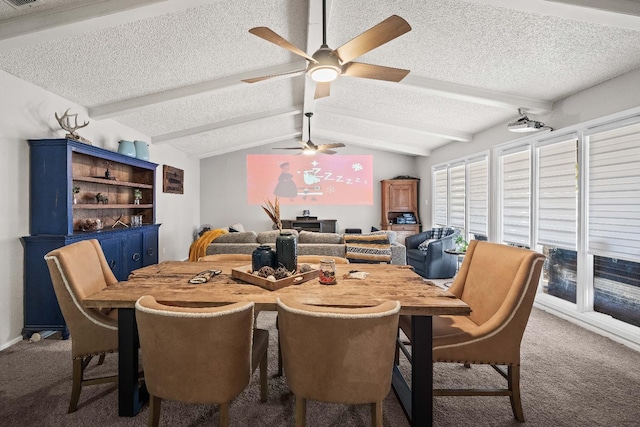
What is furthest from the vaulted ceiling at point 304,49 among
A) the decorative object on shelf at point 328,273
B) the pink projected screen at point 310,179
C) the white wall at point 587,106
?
the pink projected screen at point 310,179

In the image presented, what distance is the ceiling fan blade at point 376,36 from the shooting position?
1676 mm

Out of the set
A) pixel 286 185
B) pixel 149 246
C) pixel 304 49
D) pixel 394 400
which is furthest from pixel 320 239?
pixel 286 185

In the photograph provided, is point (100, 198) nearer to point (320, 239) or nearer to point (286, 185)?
point (320, 239)

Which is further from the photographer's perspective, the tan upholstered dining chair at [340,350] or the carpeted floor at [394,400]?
the carpeted floor at [394,400]

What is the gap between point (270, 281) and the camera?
1.71 meters

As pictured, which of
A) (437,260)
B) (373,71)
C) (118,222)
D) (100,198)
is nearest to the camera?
(373,71)

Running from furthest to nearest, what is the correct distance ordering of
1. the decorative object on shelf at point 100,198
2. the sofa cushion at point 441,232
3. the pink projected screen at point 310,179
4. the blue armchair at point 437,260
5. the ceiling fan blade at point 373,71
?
the pink projected screen at point 310,179
the sofa cushion at point 441,232
the blue armchair at point 437,260
the decorative object on shelf at point 100,198
the ceiling fan blade at point 373,71

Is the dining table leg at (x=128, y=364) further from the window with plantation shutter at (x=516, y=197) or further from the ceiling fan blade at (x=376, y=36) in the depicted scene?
the window with plantation shutter at (x=516, y=197)

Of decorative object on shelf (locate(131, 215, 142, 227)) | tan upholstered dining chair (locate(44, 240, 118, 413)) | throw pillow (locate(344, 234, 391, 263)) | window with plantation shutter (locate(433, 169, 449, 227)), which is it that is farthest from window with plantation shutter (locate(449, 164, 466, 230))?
tan upholstered dining chair (locate(44, 240, 118, 413))

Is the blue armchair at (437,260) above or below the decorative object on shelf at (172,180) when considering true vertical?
below

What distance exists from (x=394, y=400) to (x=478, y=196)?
4.27m

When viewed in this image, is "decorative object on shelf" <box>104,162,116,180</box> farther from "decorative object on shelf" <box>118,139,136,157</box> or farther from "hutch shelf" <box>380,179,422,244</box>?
"hutch shelf" <box>380,179,422,244</box>

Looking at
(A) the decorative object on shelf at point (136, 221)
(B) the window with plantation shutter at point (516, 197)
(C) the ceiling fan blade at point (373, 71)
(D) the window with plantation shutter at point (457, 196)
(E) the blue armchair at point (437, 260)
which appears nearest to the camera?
(C) the ceiling fan blade at point (373, 71)

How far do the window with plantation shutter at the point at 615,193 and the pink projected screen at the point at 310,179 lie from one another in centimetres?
509
